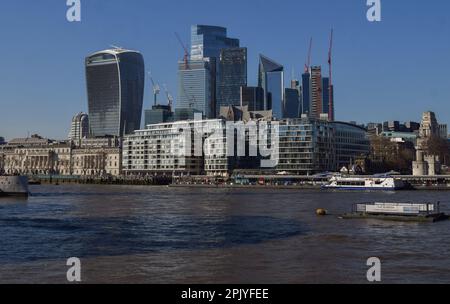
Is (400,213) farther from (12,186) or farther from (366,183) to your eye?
(366,183)

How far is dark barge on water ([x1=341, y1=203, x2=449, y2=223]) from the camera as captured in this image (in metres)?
62.4

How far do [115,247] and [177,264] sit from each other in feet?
28.5

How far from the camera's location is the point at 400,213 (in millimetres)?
64000

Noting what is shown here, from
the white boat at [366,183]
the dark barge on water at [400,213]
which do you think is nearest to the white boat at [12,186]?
the dark barge on water at [400,213]

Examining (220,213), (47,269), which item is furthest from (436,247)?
(220,213)

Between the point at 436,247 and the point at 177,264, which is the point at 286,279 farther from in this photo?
the point at 436,247

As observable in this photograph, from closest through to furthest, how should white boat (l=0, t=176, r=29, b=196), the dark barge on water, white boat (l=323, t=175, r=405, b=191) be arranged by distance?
the dark barge on water < white boat (l=0, t=176, r=29, b=196) < white boat (l=323, t=175, r=405, b=191)

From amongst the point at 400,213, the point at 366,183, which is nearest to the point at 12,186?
the point at 400,213

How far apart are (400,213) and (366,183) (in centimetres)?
10285

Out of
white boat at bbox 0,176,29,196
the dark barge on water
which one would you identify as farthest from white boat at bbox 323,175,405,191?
the dark barge on water

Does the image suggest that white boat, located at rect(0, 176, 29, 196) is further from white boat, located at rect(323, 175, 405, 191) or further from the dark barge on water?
white boat, located at rect(323, 175, 405, 191)

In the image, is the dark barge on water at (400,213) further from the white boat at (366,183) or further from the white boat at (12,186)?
the white boat at (366,183)

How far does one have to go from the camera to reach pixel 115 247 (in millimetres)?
42031

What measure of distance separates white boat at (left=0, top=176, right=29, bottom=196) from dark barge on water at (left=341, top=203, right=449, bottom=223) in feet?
249
